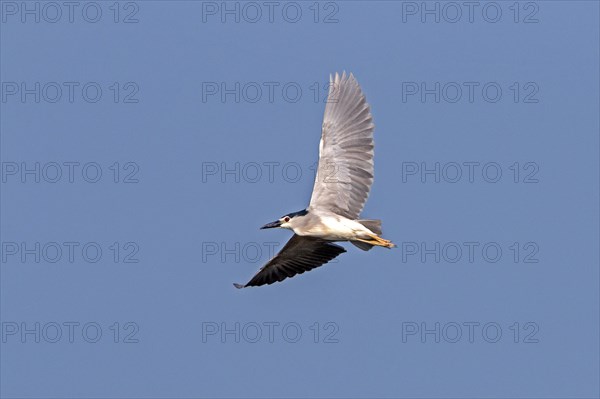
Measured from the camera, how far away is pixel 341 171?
20.3 metres

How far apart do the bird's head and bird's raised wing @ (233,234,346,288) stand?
0.78 metres

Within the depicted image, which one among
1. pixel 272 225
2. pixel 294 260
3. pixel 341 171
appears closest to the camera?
pixel 341 171

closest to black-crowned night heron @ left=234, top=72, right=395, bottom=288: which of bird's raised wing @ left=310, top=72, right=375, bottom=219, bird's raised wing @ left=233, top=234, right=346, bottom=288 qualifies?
bird's raised wing @ left=310, top=72, right=375, bottom=219

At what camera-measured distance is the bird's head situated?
20.3m

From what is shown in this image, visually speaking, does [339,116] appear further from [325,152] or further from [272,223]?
[272,223]

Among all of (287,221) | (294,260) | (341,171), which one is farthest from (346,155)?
(294,260)

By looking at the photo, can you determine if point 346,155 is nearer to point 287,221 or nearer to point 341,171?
point 341,171

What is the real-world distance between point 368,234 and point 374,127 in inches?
67.0

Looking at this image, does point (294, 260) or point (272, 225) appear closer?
point (272, 225)

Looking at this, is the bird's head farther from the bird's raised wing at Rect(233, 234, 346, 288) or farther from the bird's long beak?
the bird's raised wing at Rect(233, 234, 346, 288)

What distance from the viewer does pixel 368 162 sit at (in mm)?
20391

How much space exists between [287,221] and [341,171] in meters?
1.14

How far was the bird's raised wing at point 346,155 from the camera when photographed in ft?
66.6

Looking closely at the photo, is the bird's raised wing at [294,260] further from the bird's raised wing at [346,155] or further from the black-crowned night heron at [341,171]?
the bird's raised wing at [346,155]
